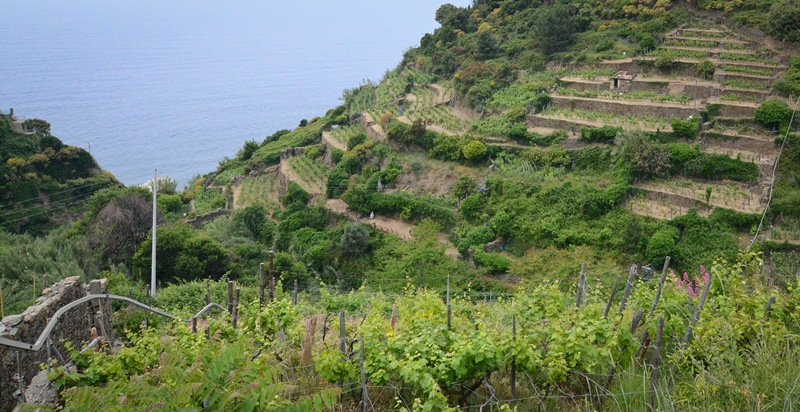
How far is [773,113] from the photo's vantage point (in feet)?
63.3

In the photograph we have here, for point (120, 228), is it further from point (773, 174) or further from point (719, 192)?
point (773, 174)

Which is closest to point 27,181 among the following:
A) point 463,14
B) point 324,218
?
point 324,218

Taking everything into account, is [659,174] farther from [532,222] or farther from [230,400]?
[230,400]

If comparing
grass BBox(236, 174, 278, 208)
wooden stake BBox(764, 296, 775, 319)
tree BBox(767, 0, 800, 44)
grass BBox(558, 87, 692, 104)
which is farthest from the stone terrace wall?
tree BBox(767, 0, 800, 44)

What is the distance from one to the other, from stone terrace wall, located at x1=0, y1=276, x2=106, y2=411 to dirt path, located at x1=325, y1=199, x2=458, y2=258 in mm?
12738

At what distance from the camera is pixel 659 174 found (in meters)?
19.1

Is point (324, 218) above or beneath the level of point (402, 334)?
beneath

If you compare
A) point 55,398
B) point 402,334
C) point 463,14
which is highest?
point 463,14

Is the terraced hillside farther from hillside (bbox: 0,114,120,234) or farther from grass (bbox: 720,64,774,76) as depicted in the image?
hillside (bbox: 0,114,120,234)

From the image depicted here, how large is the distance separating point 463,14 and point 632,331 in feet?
119

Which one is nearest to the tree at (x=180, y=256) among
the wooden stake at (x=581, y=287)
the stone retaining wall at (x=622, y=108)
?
the stone retaining wall at (x=622, y=108)

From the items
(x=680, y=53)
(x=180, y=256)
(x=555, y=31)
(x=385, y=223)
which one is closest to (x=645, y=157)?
(x=680, y=53)

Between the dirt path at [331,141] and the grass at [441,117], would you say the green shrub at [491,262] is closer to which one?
the grass at [441,117]

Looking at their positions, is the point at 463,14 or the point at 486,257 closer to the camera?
the point at 486,257
